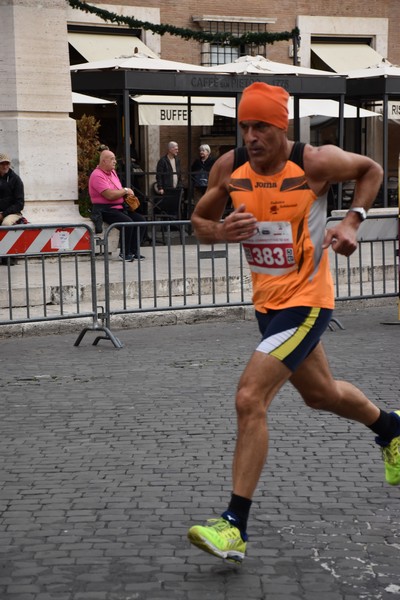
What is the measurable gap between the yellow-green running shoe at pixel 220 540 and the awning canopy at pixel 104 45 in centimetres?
2231

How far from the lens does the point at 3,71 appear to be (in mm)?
16391

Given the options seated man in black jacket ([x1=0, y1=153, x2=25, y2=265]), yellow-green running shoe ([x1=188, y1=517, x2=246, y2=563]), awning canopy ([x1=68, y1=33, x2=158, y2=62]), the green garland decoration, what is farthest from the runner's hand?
the green garland decoration

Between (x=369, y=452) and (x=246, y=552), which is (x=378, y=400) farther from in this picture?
(x=246, y=552)

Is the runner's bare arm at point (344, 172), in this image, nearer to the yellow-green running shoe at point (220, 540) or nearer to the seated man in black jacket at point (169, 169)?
the yellow-green running shoe at point (220, 540)

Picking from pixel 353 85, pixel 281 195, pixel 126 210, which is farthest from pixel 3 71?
pixel 281 195

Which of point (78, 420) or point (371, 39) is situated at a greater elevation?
point (371, 39)

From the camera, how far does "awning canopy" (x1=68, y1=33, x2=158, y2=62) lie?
2656cm

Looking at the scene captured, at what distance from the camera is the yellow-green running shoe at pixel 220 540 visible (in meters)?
4.63

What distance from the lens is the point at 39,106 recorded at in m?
16.6

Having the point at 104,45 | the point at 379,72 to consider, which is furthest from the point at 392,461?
the point at 104,45

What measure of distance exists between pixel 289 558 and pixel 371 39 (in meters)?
28.4

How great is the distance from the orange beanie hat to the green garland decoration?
2162cm

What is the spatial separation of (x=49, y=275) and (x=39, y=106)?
4748 millimetres

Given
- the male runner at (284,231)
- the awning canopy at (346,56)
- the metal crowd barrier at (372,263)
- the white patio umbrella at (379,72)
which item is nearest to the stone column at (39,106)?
the metal crowd barrier at (372,263)
